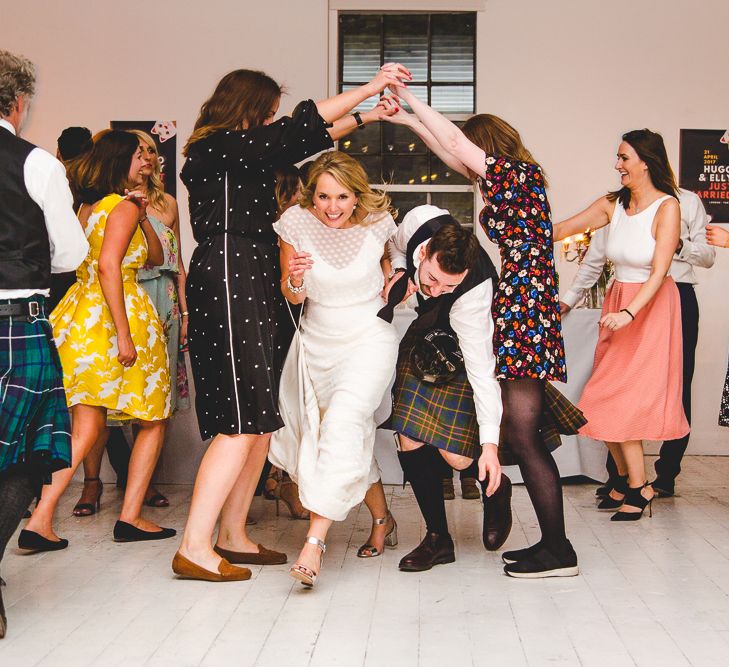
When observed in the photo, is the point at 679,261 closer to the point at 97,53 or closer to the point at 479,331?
the point at 479,331

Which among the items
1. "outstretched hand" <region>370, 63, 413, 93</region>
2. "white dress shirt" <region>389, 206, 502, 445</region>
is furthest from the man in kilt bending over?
"outstretched hand" <region>370, 63, 413, 93</region>

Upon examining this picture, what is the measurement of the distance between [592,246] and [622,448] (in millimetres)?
913

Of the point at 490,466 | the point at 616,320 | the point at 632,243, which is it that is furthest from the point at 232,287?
the point at 632,243

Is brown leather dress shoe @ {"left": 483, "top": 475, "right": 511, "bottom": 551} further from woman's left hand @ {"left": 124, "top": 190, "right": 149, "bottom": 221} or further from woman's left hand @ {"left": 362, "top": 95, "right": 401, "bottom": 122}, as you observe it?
woman's left hand @ {"left": 124, "top": 190, "right": 149, "bottom": 221}

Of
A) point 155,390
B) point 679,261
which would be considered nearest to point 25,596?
point 155,390

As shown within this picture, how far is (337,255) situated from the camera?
9.91ft

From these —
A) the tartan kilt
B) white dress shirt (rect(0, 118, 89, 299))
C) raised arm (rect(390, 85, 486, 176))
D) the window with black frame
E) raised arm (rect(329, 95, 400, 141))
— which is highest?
the window with black frame

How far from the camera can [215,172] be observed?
9.43ft

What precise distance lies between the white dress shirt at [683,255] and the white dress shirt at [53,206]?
2392mm

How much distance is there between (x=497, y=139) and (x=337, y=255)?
606 millimetres

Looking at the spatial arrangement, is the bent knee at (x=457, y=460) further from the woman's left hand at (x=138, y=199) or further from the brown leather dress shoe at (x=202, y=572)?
the woman's left hand at (x=138, y=199)

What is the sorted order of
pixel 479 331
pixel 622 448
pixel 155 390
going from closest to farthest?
pixel 479 331 → pixel 155 390 → pixel 622 448

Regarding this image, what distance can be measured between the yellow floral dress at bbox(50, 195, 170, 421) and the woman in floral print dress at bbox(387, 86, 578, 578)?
4.14 ft

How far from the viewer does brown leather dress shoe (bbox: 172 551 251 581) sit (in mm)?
2873
